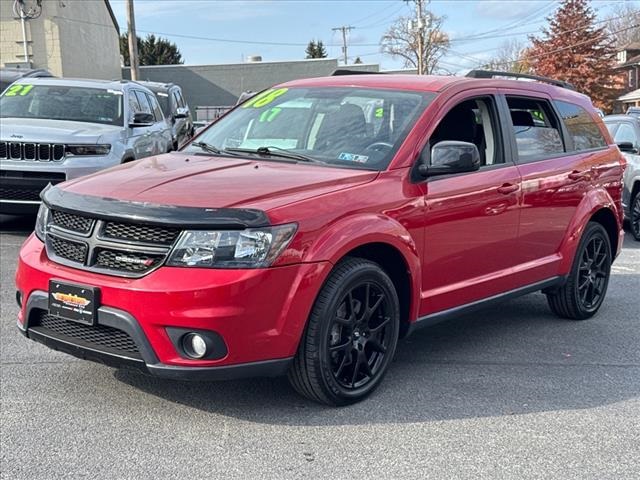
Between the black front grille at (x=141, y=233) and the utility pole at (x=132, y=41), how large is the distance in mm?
27134

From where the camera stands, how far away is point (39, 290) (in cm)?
392

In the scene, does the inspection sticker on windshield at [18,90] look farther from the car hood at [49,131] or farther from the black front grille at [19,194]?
the black front grille at [19,194]

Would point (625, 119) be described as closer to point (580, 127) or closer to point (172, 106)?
point (580, 127)

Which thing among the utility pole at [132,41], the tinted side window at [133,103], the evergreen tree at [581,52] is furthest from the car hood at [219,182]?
the evergreen tree at [581,52]

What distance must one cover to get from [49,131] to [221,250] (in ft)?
19.4

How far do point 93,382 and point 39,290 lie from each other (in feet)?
2.55

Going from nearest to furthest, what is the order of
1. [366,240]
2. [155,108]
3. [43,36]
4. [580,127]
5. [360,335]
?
1. [366,240]
2. [360,335]
3. [580,127]
4. [155,108]
5. [43,36]

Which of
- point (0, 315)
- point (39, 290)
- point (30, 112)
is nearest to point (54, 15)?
point (30, 112)

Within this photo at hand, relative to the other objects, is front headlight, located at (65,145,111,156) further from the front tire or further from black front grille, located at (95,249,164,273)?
the front tire

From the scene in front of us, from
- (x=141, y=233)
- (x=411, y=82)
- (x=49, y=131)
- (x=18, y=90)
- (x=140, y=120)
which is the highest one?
(x=18, y=90)

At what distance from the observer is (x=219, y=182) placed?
13.0 feet

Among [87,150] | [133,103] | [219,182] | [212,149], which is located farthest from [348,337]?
[133,103]

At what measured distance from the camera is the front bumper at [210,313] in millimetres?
3490

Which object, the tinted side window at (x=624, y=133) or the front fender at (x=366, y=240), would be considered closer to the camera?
the front fender at (x=366, y=240)
